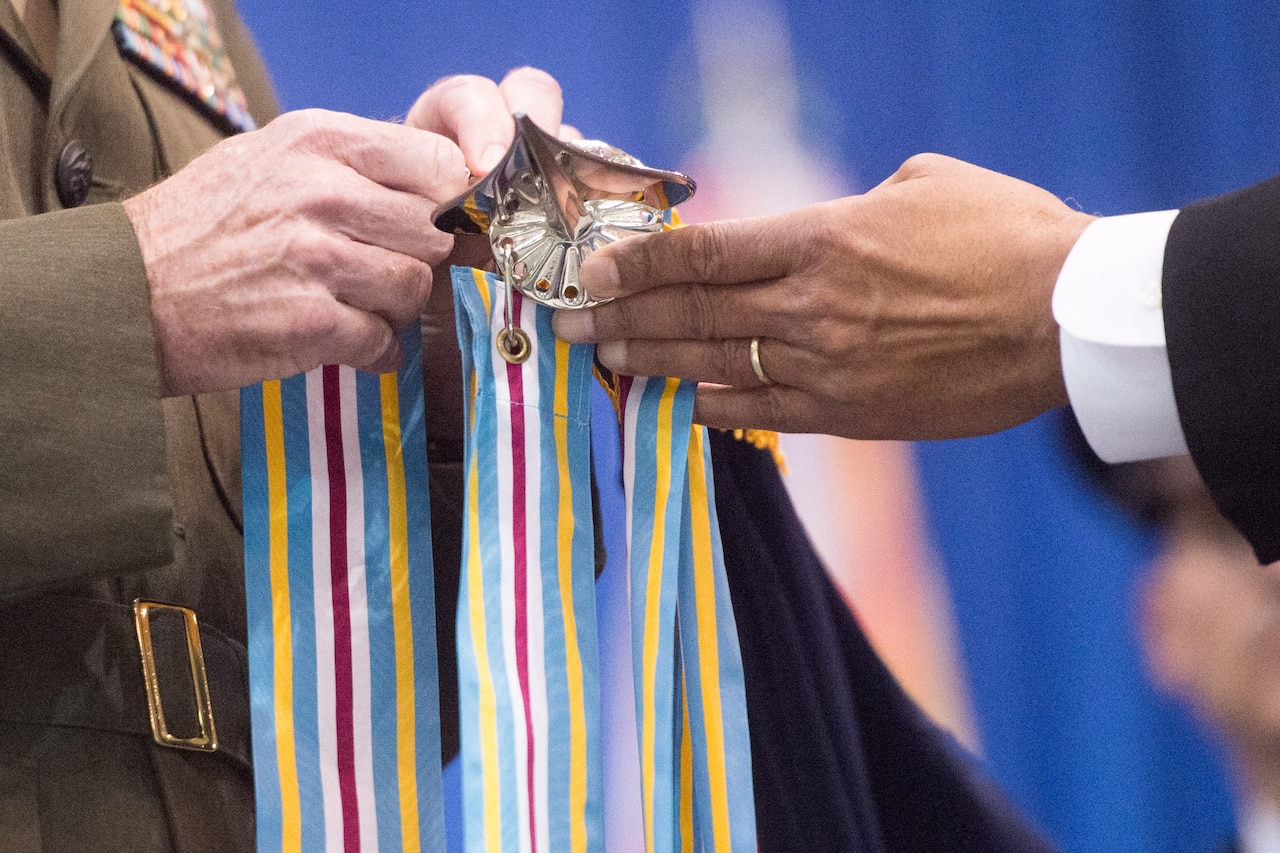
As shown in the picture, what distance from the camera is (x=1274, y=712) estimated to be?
1192mm

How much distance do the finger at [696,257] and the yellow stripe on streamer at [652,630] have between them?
125 mm

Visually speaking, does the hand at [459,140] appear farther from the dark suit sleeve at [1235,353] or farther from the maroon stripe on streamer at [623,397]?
the dark suit sleeve at [1235,353]

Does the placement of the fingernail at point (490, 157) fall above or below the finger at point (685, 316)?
above

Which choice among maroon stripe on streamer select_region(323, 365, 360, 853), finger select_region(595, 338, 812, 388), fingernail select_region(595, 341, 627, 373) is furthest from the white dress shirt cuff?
maroon stripe on streamer select_region(323, 365, 360, 853)

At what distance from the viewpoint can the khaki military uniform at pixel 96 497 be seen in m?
0.64

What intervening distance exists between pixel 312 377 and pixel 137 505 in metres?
0.20

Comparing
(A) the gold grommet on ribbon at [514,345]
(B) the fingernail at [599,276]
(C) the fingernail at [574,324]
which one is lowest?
(A) the gold grommet on ribbon at [514,345]

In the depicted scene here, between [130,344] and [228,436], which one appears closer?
[130,344]

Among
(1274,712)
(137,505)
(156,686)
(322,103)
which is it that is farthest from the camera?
(322,103)

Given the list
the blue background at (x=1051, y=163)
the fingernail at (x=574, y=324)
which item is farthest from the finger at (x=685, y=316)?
the blue background at (x=1051, y=163)

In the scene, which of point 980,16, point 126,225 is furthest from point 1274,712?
point 126,225

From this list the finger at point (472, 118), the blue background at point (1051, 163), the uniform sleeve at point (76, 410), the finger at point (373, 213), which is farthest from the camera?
the blue background at point (1051, 163)

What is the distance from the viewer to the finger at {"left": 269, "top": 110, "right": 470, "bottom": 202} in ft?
2.49

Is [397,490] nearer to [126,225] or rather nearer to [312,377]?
[312,377]
